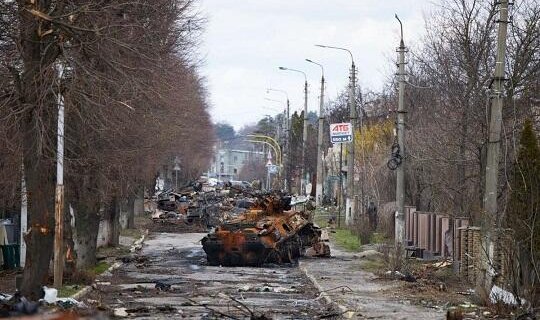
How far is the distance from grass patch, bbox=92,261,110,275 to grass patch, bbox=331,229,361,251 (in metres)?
10.5

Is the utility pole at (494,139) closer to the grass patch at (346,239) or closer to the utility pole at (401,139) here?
the utility pole at (401,139)

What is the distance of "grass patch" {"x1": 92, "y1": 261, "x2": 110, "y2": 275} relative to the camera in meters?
27.0

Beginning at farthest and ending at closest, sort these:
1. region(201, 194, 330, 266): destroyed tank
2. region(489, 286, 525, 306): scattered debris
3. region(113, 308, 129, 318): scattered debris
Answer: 1. region(201, 194, 330, 266): destroyed tank
2. region(489, 286, 525, 306): scattered debris
3. region(113, 308, 129, 318): scattered debris

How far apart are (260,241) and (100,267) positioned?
17.2ft

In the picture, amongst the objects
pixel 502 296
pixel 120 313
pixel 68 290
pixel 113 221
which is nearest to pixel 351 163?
pixel 113 221

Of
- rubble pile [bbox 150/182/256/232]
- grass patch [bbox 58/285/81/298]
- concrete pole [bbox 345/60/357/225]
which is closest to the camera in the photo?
grass patch [bbox 58/285/81/298]

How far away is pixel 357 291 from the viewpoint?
22.4m

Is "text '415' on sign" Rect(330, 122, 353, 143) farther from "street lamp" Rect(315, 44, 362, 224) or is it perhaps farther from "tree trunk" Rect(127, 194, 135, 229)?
Answer: "tree trunk" Rect(127, 194, 135, 229)

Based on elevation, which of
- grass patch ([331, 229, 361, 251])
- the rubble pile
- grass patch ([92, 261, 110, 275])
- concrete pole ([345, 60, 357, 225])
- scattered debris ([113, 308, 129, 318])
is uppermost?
concrete pole ([345, 60, 357, 225])

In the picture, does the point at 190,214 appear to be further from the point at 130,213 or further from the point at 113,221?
the point at 113,221

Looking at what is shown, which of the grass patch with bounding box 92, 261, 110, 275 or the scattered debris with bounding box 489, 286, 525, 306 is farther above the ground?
the scattered debris with bounding box 489, 286, 525, 306

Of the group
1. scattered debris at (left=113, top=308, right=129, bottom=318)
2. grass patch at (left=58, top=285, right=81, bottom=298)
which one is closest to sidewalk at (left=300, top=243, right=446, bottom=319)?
scattered debris at (left=113, top=308, right=129, bottom=318)

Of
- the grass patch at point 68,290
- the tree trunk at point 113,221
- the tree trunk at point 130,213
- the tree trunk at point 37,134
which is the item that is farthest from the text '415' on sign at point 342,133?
the tree trunk at point 37,134

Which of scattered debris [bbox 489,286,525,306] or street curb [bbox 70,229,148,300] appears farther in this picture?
street curb [bbox 70,229,148,300]
